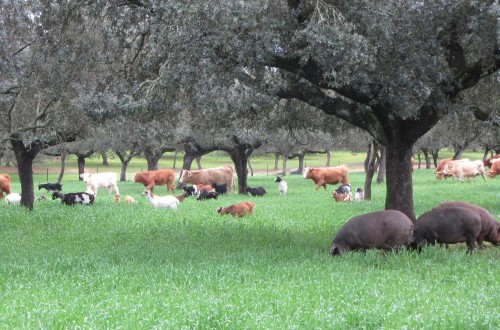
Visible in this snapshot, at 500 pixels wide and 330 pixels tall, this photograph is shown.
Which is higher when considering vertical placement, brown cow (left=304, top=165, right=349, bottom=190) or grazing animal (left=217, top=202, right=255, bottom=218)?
brown cow (left=304, top=165, right=349, bottom=190)

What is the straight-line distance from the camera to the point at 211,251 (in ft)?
39.1

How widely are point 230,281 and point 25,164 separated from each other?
1456cm

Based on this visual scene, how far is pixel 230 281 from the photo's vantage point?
29.0 ft

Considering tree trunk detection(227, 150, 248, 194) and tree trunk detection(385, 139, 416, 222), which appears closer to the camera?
tree trunk detection(385, 139, 416, 222)

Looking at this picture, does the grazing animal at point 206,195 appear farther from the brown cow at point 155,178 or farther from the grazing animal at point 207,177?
the grazing animal at point 207,177

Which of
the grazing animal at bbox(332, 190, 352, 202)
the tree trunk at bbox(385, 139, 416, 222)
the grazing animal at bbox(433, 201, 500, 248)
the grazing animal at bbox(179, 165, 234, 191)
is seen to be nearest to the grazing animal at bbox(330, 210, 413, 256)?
the grazing animal at bbox(433, 201, 500, 248)

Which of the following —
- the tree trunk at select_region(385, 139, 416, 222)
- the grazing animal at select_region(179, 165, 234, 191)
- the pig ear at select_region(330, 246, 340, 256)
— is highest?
the tree trunk at select_region(385, 139, 416, 222)

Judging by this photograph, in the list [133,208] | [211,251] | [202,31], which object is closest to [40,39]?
[202,31]

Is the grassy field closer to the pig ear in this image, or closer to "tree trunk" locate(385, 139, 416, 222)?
the pig ear

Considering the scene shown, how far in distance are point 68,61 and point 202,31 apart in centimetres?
470

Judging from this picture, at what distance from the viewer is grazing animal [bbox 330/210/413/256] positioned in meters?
10.9

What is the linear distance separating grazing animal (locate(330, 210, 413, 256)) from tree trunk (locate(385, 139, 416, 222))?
235cm

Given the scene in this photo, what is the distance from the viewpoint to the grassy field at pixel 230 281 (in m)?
6.64

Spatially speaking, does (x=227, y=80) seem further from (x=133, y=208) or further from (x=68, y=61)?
(x=133, y=208)
